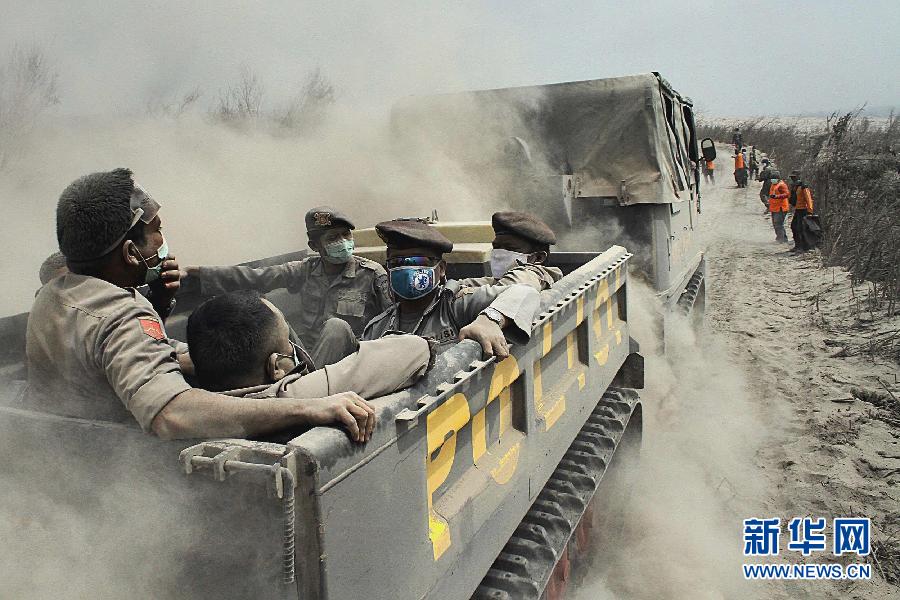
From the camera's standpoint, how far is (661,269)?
20.3ft

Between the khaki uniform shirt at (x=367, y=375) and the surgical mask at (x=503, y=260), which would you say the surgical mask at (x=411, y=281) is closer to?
the surgical mask at (x=503, y=260)

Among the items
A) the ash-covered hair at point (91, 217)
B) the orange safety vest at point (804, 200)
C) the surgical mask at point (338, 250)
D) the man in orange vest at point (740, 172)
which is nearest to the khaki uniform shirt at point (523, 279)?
the surgical mask at point (338, 250)

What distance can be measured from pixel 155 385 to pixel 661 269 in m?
5.04

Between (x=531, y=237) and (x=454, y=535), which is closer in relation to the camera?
(x=454, y=535)

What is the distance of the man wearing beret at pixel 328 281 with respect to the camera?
4.18 metres

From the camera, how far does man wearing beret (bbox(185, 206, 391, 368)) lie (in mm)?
4180

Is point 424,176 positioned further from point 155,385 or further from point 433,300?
point 155,385

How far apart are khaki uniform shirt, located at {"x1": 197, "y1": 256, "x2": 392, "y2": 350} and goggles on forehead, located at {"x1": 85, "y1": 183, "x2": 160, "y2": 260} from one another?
198cm

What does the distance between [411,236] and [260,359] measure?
4.02ft

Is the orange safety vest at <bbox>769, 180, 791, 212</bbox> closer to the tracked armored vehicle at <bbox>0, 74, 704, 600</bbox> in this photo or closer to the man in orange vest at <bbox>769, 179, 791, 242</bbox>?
the man in orange vest at <bbox>769, 179, 791, 242</bbox>

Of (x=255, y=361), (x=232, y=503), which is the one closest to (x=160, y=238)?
(x=255, y=361)

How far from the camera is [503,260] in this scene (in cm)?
386

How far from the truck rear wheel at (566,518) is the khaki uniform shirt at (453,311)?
725mm

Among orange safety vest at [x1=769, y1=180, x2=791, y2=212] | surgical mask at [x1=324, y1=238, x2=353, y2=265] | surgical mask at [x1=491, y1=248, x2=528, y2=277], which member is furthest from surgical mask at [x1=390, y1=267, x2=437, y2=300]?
orange safety vest at [x1=769, y1=180, x2=791, y2=212]
